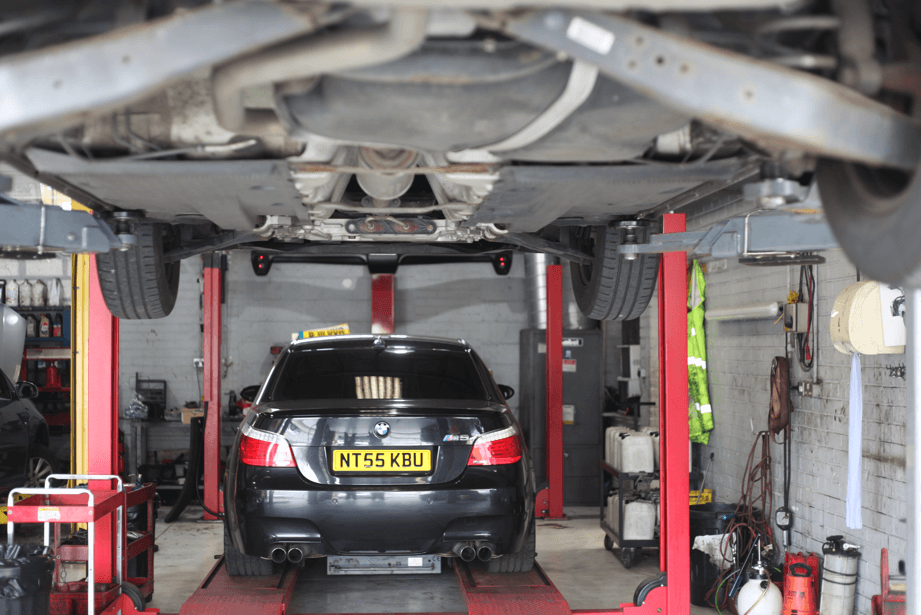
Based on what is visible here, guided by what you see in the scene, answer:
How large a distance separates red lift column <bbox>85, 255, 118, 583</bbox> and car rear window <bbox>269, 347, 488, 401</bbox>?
1005 mm

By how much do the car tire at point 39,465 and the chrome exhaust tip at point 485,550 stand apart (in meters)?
5.18

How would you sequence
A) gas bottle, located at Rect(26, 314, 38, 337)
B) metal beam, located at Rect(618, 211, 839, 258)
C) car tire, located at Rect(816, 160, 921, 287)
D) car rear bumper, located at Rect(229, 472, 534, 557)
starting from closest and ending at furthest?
car tire, located at Rect(816, 160, 921, 287) < metal beam, located at Rect(618, 211, 839, 258) < car rear bumper, located at Rect(229, 472, 534, 557) < gas bottle, located at Rect(26, 314, 38, 337)

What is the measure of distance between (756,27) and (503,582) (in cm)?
299

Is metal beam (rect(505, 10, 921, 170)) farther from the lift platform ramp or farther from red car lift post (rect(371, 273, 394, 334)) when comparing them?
red car lift post (rect(371, 273, 394, 334))

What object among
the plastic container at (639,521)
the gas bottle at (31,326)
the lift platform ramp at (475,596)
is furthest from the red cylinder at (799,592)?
the gas bottle at (31,326)

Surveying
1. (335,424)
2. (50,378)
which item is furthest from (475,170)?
(50,378)

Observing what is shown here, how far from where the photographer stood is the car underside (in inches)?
52.8

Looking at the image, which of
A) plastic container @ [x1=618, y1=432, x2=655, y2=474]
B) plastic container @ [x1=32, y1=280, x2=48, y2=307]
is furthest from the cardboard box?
plastic container @ [x1=618, y1=432, x2=655, y2=474]

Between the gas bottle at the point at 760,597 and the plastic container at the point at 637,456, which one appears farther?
the plastic container at the point at 637,456

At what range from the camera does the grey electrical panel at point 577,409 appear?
8008 mm

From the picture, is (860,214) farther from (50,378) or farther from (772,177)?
(50,378)

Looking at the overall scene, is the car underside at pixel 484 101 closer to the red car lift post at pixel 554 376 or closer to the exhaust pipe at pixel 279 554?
the exhaust pipe at pixel 279 554

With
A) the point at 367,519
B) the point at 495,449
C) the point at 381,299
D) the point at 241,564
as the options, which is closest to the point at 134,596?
the point at 241,564

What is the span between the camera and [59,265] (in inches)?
372
